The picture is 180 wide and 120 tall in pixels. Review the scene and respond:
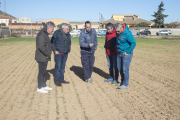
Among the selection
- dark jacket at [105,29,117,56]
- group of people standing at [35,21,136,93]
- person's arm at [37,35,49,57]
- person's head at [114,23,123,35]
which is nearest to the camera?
person's arm at [37,35,49,57]

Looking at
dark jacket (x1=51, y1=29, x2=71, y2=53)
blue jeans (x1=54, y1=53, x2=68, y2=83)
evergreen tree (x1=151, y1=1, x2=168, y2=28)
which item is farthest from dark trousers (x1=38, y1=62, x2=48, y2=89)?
evergreen tree (x1=151, y1=1, x2=168, y2=28)

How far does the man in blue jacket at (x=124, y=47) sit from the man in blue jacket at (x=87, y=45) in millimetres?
981

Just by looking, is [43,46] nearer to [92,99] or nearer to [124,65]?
[92,99]

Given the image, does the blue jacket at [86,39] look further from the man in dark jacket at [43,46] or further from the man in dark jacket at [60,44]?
the man in dark jacket at [43,46]

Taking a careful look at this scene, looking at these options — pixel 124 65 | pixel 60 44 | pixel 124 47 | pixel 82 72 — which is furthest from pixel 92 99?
pixel 82 72

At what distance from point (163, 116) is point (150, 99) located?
3.26ft

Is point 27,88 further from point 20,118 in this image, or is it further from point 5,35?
point 5,35

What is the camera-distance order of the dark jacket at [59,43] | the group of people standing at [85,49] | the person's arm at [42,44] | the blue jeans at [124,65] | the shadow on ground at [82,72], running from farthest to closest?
the shadow on ground at [82,72] < the dark jacket at [59,43] < the blue jeans at [124,65] < the group of people standing at [85,49] < the person's arm at [42,44]

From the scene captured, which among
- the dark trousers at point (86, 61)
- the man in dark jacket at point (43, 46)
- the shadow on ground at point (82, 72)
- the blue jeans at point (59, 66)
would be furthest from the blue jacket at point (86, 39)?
the shadow on ground at point (82, 72)

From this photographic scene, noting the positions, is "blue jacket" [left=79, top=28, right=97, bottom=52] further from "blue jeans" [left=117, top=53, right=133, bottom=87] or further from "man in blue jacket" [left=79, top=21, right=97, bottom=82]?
"blue jeans" [left=117, top=53, right=133, bottom=87]

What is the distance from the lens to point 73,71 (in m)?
8.74

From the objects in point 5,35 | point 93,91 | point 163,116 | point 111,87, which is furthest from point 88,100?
point 5,35

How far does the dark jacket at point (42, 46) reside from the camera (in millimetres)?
5242

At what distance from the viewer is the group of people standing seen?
17.6 ft
